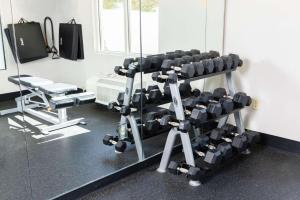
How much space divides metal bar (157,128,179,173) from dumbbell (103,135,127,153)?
0.38 meters

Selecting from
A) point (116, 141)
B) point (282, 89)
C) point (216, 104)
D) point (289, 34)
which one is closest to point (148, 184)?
point (116, 141)

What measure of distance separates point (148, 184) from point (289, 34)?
5.84 ft

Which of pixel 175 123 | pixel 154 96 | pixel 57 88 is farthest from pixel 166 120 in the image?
pixel 57 88

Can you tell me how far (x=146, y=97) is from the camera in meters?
2.83

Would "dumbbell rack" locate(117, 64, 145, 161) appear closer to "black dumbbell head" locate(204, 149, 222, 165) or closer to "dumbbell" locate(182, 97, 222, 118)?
"dumbbell" locate(182, 97, 222, 118)

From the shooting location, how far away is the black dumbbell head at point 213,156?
8.15ft

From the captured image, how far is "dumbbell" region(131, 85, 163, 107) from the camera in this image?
110 inches

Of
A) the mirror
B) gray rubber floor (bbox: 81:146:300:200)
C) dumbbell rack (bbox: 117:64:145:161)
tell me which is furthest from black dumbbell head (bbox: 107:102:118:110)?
gray rubber floor (bbox: 81:146:300:200)

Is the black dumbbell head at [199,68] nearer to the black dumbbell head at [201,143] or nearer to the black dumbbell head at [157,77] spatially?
the black dumbbell head at [157,77]

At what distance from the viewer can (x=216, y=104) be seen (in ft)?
8.54

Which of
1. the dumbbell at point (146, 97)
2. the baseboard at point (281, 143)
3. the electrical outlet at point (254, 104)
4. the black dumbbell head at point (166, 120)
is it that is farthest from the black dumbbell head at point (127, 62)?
the baseboard at point (281, 143)

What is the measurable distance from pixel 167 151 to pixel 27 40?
4.56 ft

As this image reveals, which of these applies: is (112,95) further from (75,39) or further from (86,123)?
(75,39)

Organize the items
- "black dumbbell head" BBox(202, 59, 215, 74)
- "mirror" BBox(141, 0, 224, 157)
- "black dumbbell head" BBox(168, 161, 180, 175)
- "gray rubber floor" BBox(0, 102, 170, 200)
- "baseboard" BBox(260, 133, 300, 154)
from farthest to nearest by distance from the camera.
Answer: "mirror" BBox(141, 0, 224, 157) < "baseboard" BBox(260, 133, 300, 154) < "black dumbbell head" BBox(202, 59, 215, 74) < "black dumbbell head" BBox(168, 161, 180, 175) < "gray rubber floor" BBox(0, 102, 170, 200)
